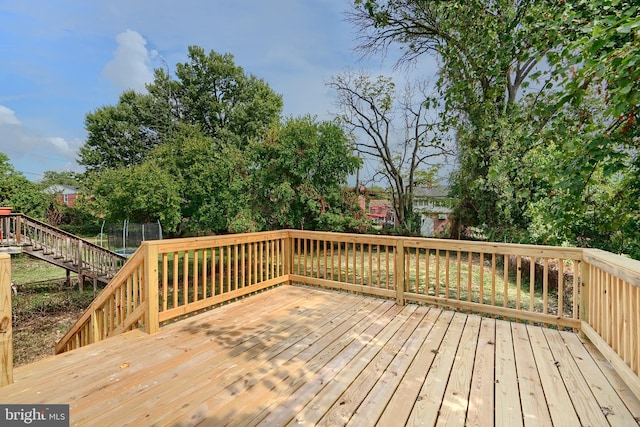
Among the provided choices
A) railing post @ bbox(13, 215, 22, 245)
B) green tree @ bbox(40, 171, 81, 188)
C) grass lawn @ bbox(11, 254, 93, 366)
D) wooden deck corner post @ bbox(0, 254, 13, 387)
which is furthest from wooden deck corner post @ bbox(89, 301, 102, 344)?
green tree @ bbox(40, 171, 81, 188)

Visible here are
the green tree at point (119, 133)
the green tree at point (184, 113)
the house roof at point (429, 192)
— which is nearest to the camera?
the house roof at point (429, 192)

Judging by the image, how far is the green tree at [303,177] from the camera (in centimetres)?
852

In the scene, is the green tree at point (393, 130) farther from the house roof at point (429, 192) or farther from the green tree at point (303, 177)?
the green tree at point (303, 177)

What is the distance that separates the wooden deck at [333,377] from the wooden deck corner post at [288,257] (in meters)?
1.61

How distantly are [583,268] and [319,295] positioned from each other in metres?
3.08

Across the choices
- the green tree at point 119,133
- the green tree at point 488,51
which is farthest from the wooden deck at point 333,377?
the green tree at point 119,133

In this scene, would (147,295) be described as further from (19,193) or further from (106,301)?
(19,193)

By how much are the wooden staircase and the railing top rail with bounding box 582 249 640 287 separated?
1131cm

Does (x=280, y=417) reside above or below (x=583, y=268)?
below

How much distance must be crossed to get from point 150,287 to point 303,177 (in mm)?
5955

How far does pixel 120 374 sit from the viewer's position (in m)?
2.25

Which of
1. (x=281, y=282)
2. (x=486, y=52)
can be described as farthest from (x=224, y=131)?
(x=486, y=52)

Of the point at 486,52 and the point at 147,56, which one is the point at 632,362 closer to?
the point at 486,52

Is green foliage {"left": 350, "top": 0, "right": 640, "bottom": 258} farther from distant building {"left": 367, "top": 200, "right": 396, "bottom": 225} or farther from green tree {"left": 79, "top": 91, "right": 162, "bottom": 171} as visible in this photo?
green tree {"left": 79, "top": 91, "right": 162, "bottom": 171}
